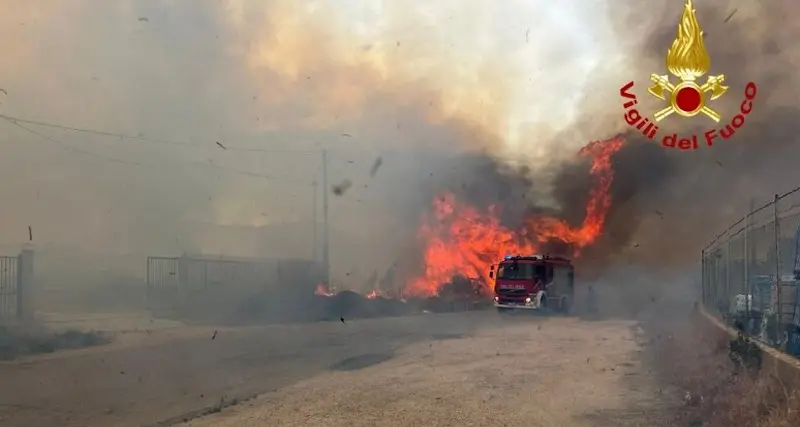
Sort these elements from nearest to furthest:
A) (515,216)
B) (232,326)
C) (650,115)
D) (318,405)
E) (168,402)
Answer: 1. (318,405)
2. (168,402)
3. (232,326)
4. (650,115)
5. (515,216)

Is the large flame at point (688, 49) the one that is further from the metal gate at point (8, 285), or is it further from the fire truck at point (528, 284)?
the fire truck at point (528, 284)

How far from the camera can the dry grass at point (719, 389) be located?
6.40 meters

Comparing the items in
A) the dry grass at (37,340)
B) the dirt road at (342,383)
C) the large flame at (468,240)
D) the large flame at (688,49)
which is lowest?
the dirt road at (342,383)

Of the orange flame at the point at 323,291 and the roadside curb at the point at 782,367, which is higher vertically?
the roadside curb at the point at 782,367

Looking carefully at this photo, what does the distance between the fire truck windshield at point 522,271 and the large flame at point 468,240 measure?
614 centimetres

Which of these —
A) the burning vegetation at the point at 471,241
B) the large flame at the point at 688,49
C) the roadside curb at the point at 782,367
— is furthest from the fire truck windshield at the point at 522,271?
the roadside curb at the point at 782,367

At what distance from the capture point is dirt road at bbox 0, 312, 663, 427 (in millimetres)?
8297

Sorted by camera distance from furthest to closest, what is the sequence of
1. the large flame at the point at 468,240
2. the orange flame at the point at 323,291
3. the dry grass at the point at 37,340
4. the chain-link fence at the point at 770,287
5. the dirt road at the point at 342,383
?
1. the large flame at the point at 468,240
2. the orange flame at the point at 323,291
3. the dry grass at the point at 37,340
4. the chain-link fence at the point at 770,287
5. the dirt road at the point at 342,383

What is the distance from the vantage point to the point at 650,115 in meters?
20.9

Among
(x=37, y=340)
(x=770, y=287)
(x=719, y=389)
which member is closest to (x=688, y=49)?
(x=770, y=287)

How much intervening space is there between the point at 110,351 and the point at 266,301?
393 inches

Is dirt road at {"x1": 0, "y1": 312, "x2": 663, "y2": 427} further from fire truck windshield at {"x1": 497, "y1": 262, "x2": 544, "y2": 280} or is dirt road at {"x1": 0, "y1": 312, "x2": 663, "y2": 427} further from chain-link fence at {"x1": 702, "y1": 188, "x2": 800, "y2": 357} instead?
fire truck windshield at {"x1": 497, "y1": 262, "x2": 544, "y2": 280}

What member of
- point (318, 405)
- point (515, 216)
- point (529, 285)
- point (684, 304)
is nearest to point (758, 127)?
point (684, 304)

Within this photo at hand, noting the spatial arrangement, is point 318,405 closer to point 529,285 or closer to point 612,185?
point 529,285
